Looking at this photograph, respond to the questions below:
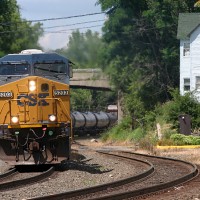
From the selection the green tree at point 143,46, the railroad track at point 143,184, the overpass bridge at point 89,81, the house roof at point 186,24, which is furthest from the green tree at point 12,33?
the railroad track at point 143,184

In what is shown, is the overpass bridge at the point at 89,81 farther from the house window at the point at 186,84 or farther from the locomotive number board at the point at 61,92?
the locomotive number board at the point at 61,92

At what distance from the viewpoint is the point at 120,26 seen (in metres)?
58.7

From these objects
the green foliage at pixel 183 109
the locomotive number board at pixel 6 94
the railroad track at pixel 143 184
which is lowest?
the railroad track at pixel 143 184

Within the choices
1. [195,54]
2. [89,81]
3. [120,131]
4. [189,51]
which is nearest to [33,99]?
[120,131]

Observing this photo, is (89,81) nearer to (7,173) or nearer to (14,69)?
(14,69)

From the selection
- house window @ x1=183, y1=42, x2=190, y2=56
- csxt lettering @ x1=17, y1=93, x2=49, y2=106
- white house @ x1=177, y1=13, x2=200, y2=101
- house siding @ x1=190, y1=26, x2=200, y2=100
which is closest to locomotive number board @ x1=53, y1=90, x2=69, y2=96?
csxt lettering @ x1=17, y1=93, x2=49, y2=106

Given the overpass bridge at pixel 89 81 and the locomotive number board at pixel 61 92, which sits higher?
the overpass bridge at pixel 89 81

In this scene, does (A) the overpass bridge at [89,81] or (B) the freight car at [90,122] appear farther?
(A) the overpass bridge at [89,81]

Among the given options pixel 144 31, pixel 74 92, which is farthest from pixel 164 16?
pixel 74 92

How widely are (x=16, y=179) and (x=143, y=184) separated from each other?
3.77 metres

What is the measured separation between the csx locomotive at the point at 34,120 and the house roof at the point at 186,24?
30.2 m

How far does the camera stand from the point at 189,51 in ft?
157

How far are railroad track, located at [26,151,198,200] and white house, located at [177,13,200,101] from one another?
81.3 feet

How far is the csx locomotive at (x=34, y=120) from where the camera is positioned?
59.4ft
